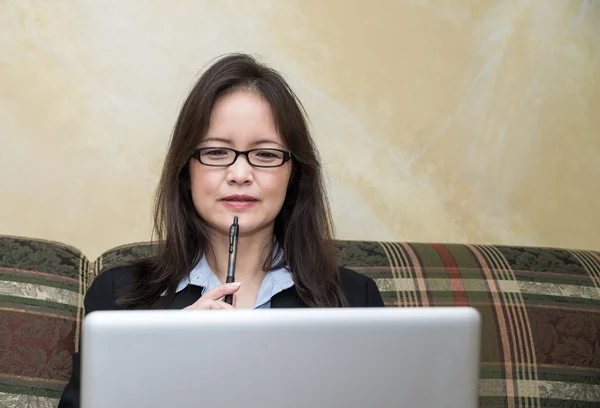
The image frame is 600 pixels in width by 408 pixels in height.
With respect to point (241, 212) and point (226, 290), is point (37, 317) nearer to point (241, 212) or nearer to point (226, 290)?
point (241, 212)

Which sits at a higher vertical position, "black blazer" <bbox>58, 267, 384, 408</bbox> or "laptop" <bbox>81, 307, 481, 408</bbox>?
"black blazer" <bbox>58, 267, 384, 408</bbox>

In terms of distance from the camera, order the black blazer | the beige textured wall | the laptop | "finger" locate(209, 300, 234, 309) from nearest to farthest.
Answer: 1. the laptop
2. "finger" locate(209, 300, 234, 309)
3. the black blazer
4. the beige textured wall

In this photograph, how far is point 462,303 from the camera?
192cm

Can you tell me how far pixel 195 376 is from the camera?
84 centimetres

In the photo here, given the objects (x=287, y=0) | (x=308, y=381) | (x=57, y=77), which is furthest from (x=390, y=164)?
(x=308, y=381)

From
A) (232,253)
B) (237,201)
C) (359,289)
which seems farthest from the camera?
(359,289)

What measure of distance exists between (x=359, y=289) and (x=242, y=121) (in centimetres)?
47

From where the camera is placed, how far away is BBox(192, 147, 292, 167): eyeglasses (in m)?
1.65

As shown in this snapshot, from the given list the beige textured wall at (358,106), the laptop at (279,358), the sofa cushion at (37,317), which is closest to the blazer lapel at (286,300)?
the sofa cushion at (37,317)

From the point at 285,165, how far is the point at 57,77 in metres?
0.85

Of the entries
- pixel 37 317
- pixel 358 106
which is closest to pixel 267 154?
pixel 37 317

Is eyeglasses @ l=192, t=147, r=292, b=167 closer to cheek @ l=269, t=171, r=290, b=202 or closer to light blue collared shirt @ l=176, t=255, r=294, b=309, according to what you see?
cheek @ l=269, t=171, r=290, b=202

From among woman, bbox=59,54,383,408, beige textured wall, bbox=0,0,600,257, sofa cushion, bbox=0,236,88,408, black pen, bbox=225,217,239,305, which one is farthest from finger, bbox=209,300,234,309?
beige textured wall, bbox=0,0,600,257

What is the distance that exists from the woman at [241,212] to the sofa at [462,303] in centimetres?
9
